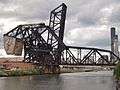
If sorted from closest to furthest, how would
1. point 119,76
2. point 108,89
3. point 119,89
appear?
point 119,89
point 108,89
point 119,76

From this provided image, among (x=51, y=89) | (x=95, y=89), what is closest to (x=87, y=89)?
(x=95, y=89)

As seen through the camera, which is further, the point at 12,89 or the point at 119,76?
the point at 119,76

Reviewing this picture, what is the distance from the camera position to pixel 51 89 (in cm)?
10050

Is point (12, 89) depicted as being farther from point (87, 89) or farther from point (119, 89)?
point (119, 89)

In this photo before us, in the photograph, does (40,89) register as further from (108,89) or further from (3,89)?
(108,89)

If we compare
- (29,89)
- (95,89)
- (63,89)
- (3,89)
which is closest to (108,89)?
(95,89)

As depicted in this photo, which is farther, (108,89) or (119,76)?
(119,76)

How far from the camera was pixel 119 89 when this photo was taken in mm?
90625


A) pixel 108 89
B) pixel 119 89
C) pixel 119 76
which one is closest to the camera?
pixel 119 89

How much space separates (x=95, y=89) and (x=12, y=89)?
21.0 meters

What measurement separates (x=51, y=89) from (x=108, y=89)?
14.4 meters

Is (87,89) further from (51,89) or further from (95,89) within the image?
(51,89)

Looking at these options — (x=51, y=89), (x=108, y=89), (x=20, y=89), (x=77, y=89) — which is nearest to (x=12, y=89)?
(x=20, y=89)

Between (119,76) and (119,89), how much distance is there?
1814cm
